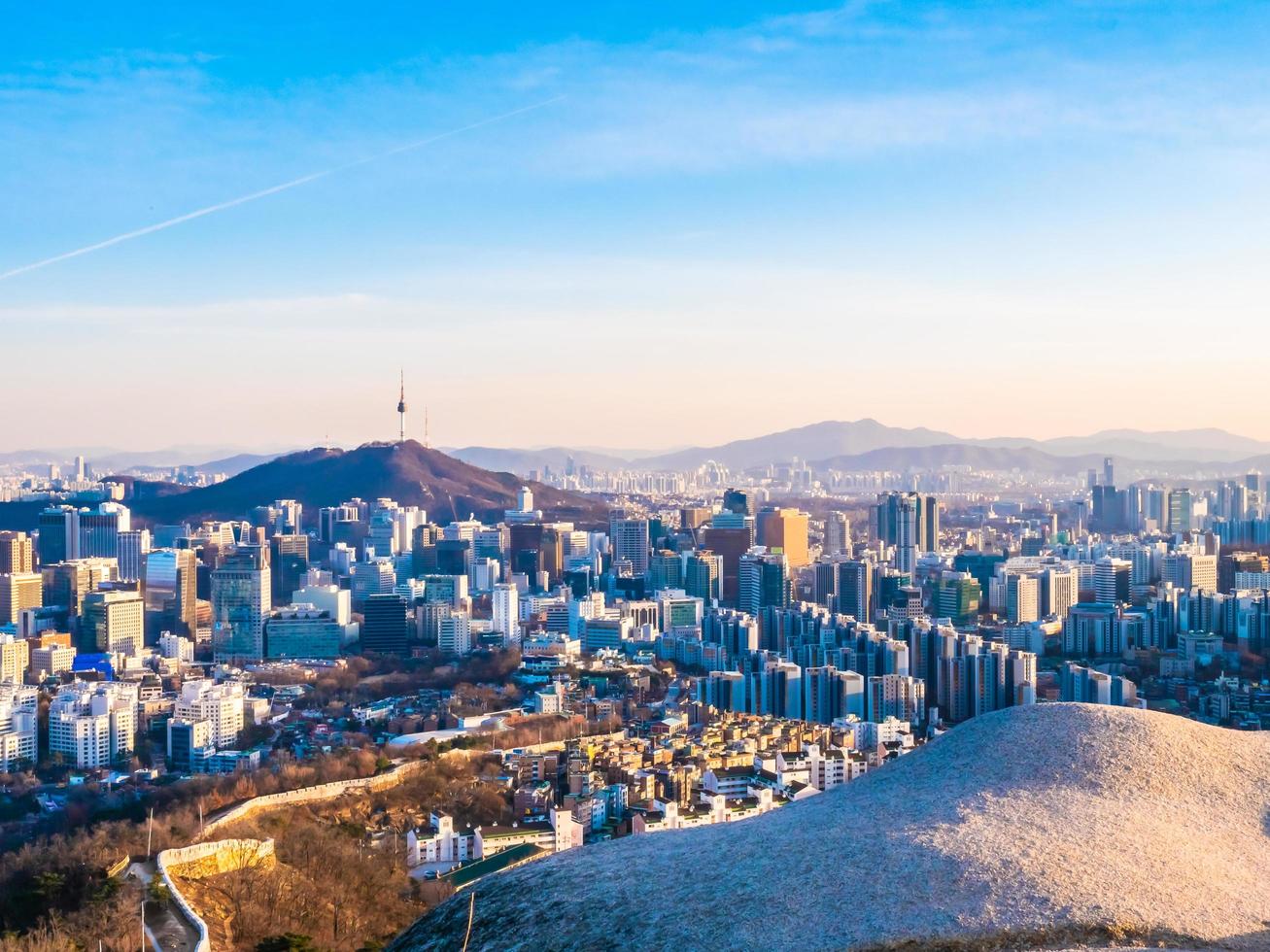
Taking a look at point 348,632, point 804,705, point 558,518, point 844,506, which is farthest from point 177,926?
point 844,506

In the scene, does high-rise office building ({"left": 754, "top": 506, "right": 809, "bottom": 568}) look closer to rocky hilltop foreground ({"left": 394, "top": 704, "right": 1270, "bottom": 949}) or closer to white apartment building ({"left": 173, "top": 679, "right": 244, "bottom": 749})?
white apartment building ({"left": 173, "top": 679, "right": 244, "bottom": 749})

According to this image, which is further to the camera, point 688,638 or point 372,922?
point 688,638

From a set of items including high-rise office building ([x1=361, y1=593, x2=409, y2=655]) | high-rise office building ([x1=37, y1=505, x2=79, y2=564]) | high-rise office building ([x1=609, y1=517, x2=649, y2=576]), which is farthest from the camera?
high-rise office building ([x1=609, y1=517, x2=649, y2=576])

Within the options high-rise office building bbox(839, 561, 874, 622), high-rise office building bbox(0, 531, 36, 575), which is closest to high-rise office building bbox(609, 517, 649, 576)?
high-rise office building bbox(839, 561, 874, 622)

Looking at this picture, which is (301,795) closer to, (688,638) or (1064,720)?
(1064,720)

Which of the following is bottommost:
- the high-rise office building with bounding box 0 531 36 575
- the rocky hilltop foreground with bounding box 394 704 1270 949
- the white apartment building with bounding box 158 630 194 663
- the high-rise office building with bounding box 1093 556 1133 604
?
the white apartment building with bounding box 158 630 194 663

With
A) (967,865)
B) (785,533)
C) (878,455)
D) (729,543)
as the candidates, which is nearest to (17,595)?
(729,543)
